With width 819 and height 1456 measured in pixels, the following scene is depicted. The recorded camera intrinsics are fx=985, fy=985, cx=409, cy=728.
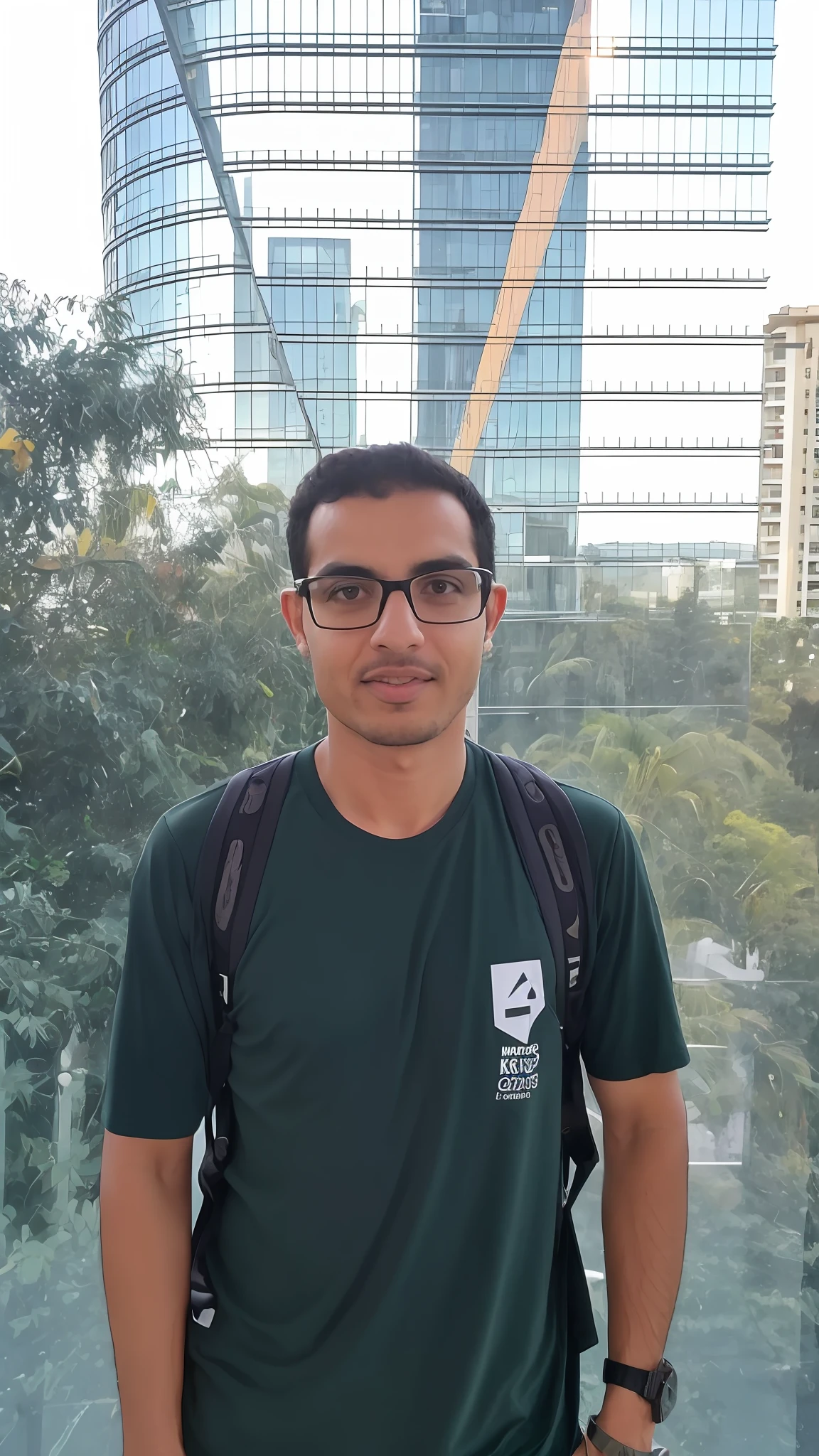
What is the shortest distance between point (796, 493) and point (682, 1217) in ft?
4.05

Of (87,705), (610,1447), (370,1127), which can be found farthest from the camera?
(87,705)

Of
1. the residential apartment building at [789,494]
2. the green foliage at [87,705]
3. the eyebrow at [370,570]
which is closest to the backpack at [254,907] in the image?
the eyebrow at [370,570]

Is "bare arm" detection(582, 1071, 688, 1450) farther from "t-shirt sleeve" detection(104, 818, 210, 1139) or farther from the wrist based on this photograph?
"t-shirt sleeve" detection(104, 818, 210, 1139)

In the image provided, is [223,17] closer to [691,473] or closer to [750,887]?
[691,473]

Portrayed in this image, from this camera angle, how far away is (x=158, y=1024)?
110 cm

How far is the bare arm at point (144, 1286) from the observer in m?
1.11

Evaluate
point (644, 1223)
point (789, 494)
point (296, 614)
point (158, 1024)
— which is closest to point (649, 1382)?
point (644, 1223)

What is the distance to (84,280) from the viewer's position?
1722 mm

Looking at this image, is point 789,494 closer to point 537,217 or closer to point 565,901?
point 537,217

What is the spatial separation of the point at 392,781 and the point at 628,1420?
0.81 m

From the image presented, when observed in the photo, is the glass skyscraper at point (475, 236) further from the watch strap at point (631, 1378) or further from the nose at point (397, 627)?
the watch strap at point (631, 1378)

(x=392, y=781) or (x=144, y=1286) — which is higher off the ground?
(x=392, y=781)

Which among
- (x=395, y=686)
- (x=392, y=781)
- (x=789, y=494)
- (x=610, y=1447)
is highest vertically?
(x=789, y=494)

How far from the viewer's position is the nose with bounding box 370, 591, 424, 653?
107cm
